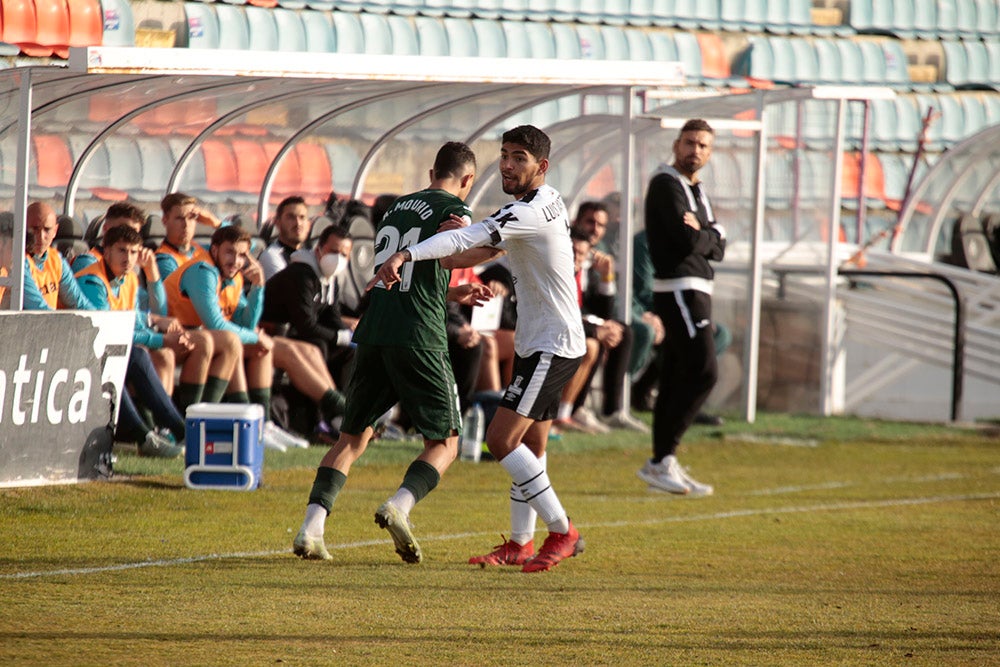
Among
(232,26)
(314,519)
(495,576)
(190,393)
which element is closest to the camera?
(495,576)

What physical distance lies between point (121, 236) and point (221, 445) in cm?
161

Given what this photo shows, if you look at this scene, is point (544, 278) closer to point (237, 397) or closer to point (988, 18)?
point (237, 397)

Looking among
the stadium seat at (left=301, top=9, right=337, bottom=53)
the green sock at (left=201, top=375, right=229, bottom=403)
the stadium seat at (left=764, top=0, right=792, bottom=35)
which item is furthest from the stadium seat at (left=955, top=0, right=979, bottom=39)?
the green sock at (left=201, top=375, right=229, bottom=403)

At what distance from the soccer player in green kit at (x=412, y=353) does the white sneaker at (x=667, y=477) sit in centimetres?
279

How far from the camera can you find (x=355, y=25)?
72.1 ft

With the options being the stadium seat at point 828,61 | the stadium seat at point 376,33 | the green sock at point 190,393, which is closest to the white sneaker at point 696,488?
the green sock at point 190,393

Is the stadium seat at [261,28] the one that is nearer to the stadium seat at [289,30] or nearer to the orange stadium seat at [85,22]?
the stadium seat at [289,30]

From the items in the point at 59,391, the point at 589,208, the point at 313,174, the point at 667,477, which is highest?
the point at 313,174

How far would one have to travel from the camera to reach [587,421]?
1294 cm

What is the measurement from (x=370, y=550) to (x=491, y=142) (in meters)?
6.90

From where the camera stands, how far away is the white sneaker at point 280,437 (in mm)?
10766

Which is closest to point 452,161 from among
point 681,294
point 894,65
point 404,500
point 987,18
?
point 404,500

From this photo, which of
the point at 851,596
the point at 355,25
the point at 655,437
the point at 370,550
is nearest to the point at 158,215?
the point at 655,437

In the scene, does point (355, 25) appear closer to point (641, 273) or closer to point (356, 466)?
point (641, 273)
